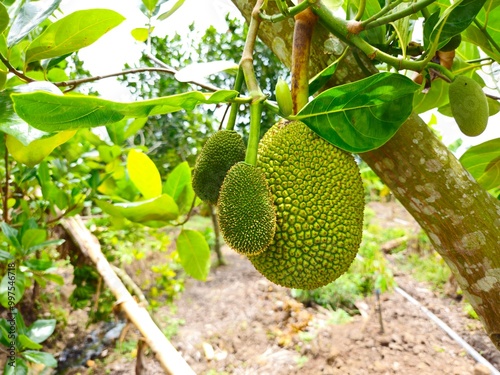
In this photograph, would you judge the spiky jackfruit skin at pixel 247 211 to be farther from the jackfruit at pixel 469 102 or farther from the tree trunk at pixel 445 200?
the jackfruit at pixel 469 102

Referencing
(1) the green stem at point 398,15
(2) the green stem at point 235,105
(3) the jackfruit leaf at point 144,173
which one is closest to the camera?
(1) the green stem at point 398,15

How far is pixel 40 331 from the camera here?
3.44 feet

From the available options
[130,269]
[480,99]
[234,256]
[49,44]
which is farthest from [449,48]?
[234,256]

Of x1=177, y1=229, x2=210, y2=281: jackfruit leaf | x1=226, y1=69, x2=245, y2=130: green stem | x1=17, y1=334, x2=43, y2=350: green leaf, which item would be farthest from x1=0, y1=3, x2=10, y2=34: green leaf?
x1=17, y1=334, x2=43, y2=350: green leaf

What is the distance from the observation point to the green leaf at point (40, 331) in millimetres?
1032

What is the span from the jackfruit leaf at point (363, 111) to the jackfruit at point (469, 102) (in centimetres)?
14

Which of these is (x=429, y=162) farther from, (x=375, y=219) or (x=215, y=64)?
(x=375, y=219)

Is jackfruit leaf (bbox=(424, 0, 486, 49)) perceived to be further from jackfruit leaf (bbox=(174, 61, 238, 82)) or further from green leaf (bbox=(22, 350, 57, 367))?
green leaf (bbox=(22, 350, 57, 367))

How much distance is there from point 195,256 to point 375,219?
178 inches

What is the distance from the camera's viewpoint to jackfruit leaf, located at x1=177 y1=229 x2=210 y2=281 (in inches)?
34.8

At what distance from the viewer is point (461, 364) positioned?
1.83 m

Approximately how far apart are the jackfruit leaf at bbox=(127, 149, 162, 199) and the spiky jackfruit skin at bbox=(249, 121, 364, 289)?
1.17 ft

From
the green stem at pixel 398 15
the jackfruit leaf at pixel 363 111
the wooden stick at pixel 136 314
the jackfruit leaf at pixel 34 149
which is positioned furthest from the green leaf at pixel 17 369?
the green stem at pixel 398 15

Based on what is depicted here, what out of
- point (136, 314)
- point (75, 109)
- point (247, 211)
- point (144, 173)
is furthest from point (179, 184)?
point (75, 109)
